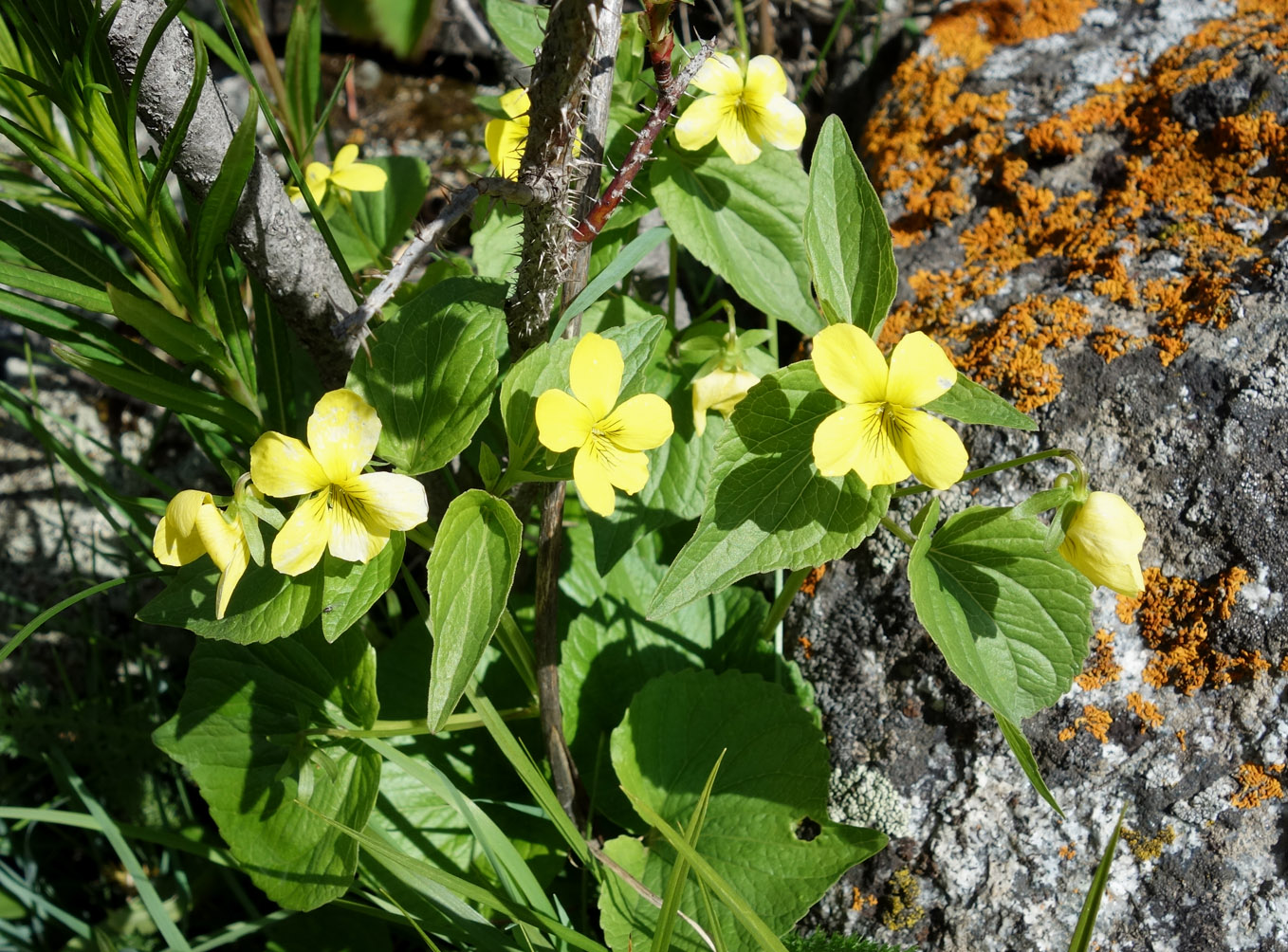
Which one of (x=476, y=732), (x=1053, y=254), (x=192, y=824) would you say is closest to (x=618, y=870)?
(x=476, y=732)

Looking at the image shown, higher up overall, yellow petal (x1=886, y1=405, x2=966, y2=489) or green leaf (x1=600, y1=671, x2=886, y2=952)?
yellow petal (x1=886, y1=405, x2=966, y2=489)

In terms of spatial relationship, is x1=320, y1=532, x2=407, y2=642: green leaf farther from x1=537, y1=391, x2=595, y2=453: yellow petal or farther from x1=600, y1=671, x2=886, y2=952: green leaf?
x1=600, y1=671, x2=886, y2=952: green leaf

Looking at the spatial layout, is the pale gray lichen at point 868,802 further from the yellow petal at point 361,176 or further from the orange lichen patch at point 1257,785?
the yellow petal at point 361,176

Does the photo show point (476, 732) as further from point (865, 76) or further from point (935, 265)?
point (865, 76)

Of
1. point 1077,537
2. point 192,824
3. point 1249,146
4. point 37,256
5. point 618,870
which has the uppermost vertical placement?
point 37,256

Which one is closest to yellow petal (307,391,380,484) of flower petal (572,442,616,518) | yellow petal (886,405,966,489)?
flower petal (572,442,616,518)

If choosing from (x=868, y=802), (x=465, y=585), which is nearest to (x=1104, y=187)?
(x=868, y=802)

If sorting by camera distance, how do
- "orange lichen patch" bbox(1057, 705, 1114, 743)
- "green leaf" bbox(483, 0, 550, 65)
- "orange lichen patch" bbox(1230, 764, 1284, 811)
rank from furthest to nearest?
"green leaf" bbox(483, 0, 550, 65)
"orange lichen patch" bbox(1057, 705, 1114, 743)
"orange lichen patch" bbox(1230, 764, 1284, 811)

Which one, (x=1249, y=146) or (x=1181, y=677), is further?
(x=1249, y=146)
